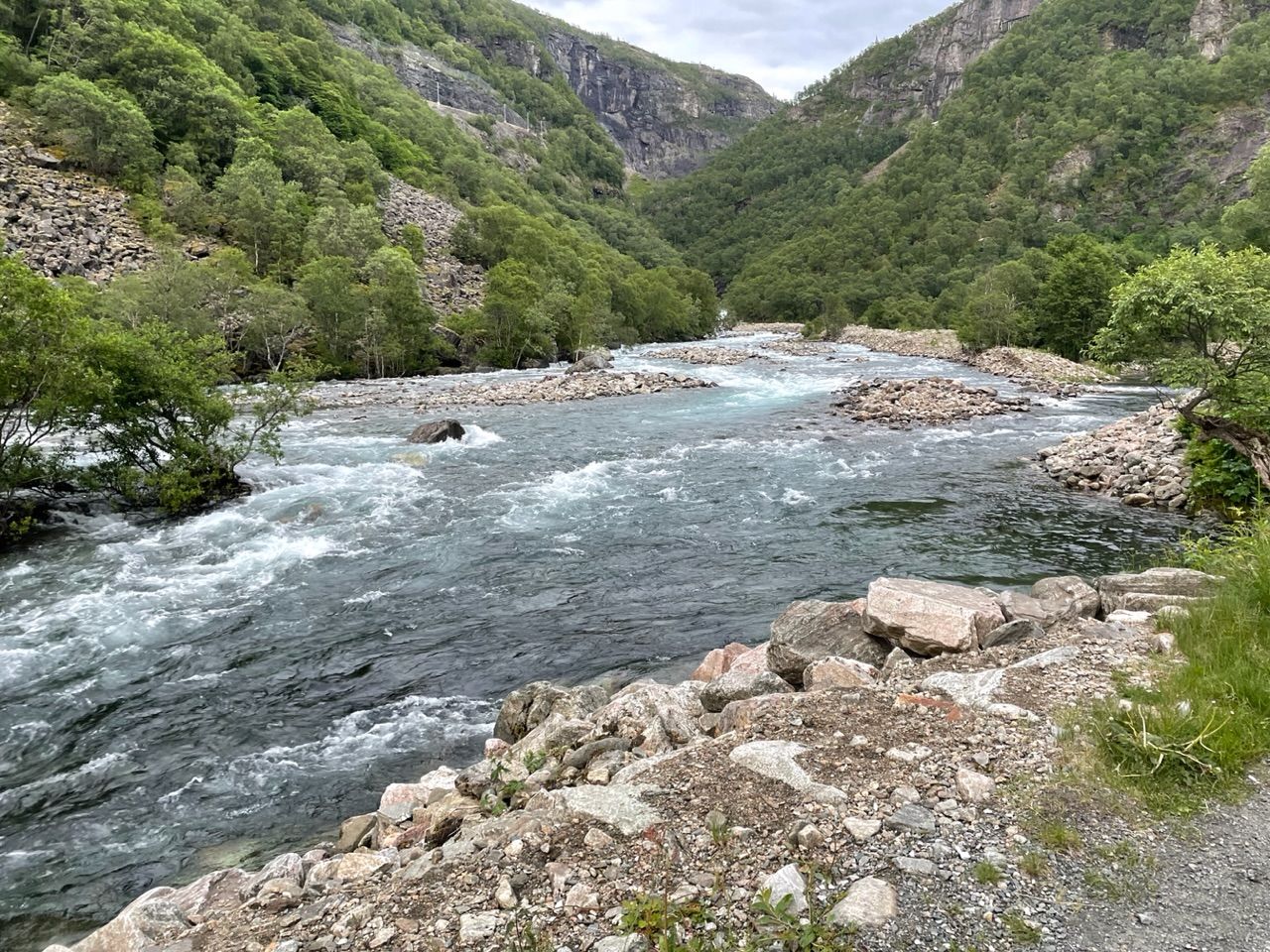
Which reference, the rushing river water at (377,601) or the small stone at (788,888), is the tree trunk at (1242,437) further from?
the small stone at (788,888)

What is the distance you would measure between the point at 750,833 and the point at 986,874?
125 centimetres

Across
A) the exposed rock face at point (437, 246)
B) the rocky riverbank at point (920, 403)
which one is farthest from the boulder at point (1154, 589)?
the exposed rock face at point (437, 246)

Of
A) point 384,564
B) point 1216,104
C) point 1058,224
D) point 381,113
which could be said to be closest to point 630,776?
point 384,564

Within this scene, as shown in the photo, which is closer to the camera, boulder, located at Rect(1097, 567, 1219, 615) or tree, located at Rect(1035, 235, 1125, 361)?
boulder, located at Rect(1097, 567, 1219, 615)

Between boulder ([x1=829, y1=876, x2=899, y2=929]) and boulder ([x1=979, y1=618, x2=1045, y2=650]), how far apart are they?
204 inches

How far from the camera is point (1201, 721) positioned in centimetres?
423

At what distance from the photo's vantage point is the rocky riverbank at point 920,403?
29.4 meters

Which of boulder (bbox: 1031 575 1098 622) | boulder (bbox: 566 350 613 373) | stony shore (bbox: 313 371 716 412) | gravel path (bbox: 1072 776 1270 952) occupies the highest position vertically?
boulder (bbox: 566 350 613 373)

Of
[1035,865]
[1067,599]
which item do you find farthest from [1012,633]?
[1035,865]

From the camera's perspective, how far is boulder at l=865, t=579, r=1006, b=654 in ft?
25.4

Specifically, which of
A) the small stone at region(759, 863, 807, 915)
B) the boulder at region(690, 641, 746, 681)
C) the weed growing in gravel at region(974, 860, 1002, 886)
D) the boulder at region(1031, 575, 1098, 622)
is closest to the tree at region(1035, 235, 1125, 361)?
the boulder at region(1031, 575, 1098, 622)

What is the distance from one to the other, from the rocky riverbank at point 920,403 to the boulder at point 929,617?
20.7m

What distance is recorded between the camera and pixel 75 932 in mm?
5227

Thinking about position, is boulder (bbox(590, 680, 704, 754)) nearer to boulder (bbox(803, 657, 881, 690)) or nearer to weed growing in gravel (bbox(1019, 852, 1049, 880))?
boulder (bbox(803, 657, 881, 690))
